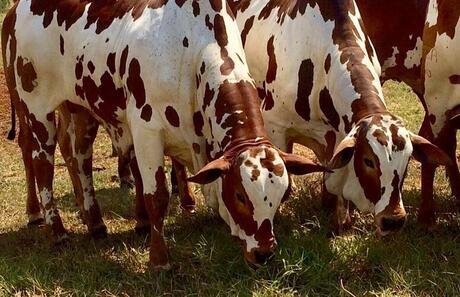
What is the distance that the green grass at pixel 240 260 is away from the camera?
483 cm

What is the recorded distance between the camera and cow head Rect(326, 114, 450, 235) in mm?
4605

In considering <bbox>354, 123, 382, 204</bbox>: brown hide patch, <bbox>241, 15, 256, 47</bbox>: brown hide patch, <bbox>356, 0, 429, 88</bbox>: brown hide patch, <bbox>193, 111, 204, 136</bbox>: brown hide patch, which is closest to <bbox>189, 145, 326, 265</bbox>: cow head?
<bbox>354, 123, 382, 204</bbox>: brown hide patch

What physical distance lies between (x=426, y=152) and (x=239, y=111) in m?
1.20

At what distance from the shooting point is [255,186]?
14.3ft

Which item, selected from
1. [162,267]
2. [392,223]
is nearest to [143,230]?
[162,267]

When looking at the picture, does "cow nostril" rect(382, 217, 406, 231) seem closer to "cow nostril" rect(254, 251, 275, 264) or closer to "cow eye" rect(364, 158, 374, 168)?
"cow eye" rect(364, 158, 374, 168)

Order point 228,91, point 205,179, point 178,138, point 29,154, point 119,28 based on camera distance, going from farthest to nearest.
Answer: point 29,154, point 119,28, point 178,138, point 228,91, point 205,179

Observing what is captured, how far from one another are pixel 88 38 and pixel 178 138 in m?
1.13

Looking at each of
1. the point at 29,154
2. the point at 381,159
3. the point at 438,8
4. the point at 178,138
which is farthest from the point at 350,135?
the point at 29,154

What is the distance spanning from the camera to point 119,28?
17.8 feet

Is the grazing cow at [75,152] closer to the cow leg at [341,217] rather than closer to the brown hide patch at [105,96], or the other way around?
the brown hide patch at [105,96]

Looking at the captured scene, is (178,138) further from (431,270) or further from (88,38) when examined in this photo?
(431,270)

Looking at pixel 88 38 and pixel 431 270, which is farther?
pixel 88 38

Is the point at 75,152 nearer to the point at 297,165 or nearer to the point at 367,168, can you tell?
the point at 297,165
